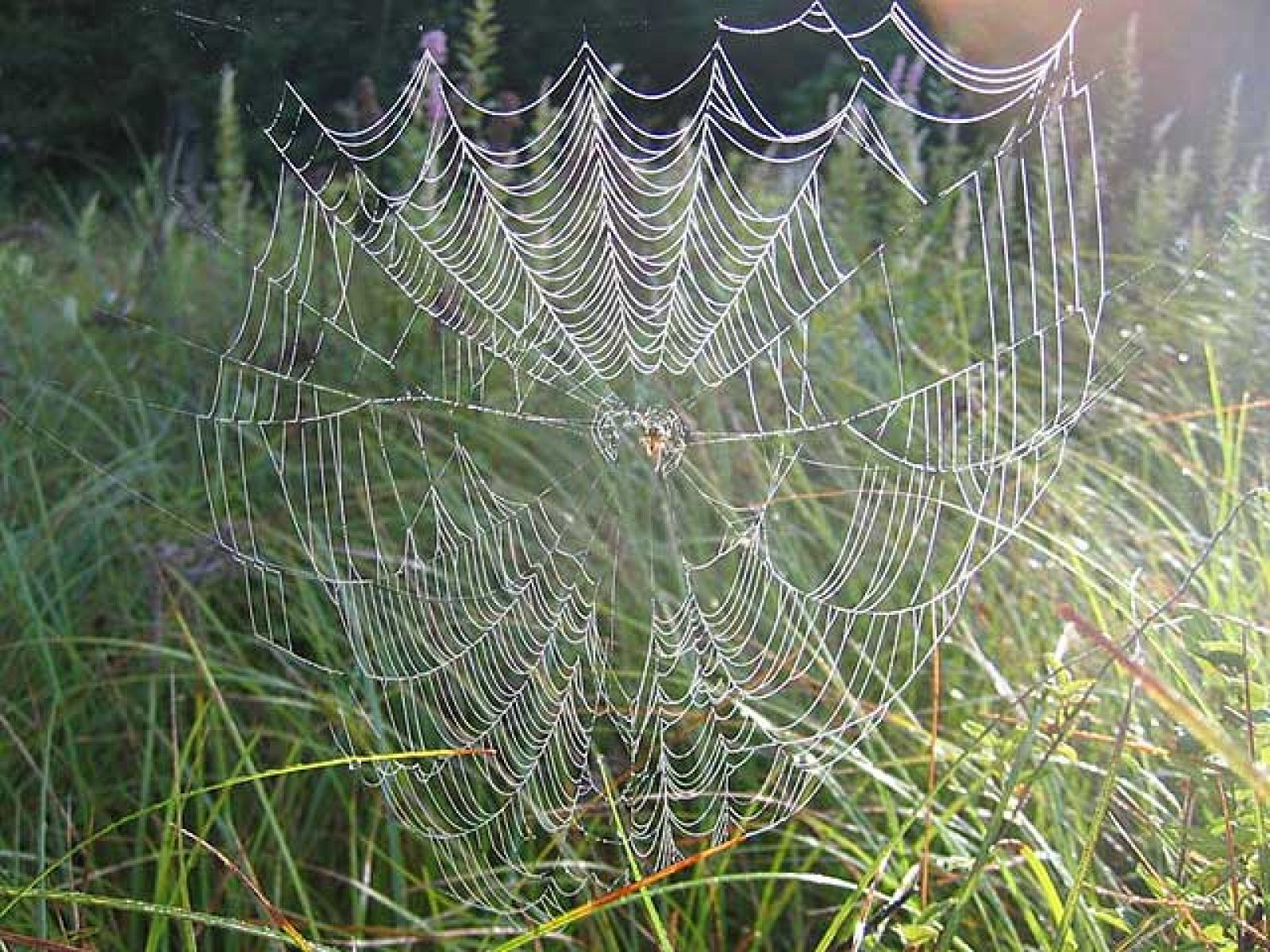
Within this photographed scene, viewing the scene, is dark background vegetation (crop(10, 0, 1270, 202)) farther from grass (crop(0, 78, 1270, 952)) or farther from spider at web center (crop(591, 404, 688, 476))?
spider at web center (crop(591, 404, 688, 476))

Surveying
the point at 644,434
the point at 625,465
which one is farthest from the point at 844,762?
the point at 625,465

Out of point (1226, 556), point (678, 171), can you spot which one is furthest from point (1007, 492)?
point (678, 171)

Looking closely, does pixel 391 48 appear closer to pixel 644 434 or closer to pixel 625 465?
pixel 625 465

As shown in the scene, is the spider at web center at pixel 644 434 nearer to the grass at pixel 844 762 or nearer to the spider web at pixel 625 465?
the spider web at pixel 625 465

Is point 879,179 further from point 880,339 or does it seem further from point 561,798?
point 561,798

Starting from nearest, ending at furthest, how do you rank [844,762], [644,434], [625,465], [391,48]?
[844,762], [644,434], [625,465], [391,48]
